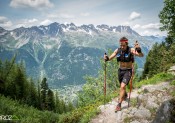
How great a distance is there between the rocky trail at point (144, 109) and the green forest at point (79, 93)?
3.04 feet

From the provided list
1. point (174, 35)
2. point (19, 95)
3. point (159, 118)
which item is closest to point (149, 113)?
point (159, 118)

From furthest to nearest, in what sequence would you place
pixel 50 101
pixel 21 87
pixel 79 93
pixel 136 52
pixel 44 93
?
1. pixel 50 101
2. pixel 44 93
3. pixel 21 87
4. pixel 79 93
5. pixel 136 52

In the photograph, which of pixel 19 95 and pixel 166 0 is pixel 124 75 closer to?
pixel 166 0

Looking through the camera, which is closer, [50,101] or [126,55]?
[126,55]

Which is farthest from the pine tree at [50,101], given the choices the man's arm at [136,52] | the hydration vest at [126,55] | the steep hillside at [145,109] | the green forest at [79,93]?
the man's arm at [136,52]

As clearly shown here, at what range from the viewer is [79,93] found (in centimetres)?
5659

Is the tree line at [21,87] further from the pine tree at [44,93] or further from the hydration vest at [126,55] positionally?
the hydration vest at [126,55]

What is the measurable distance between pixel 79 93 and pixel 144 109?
42.3m

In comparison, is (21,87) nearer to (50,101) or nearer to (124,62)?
(50,101)

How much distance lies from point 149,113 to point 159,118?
7.22 feet

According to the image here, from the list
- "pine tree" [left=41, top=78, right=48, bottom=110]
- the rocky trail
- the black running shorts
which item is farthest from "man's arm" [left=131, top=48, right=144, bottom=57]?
"pine tree" [left=41, top=78, right=48, bottom=110]

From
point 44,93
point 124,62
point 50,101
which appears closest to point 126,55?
point 124,62

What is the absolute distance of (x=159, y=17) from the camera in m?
26.7

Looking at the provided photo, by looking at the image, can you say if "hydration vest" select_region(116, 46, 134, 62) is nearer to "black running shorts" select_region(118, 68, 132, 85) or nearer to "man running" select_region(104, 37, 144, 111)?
"man running" select_region(104, 37, 144, 111)
